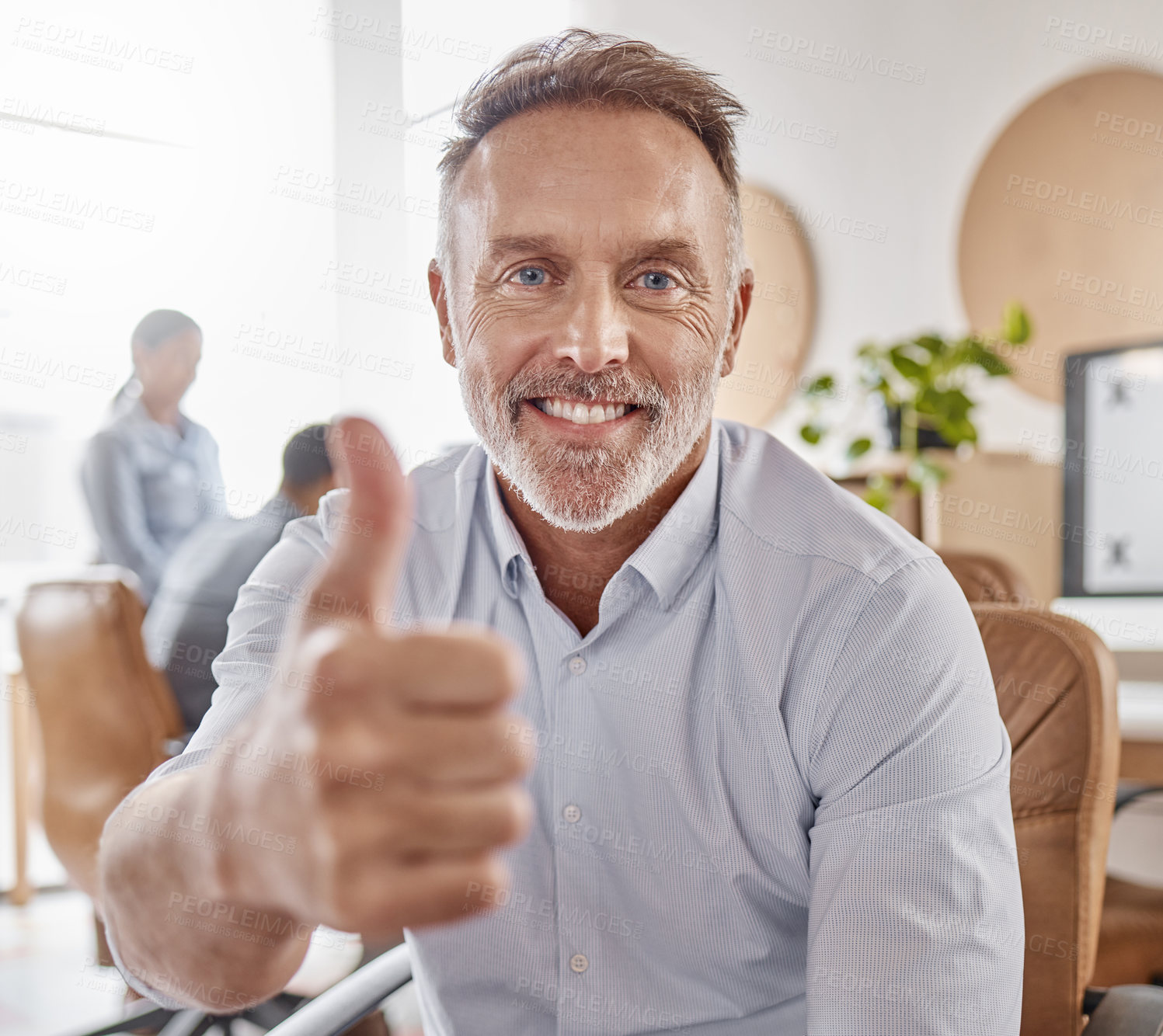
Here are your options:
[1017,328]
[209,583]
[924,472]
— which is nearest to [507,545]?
Answer: [209,583]

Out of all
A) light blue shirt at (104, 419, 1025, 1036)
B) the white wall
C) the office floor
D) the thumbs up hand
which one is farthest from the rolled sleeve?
the white wall

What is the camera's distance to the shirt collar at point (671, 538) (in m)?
0.94

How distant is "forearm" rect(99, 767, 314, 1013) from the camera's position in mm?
529

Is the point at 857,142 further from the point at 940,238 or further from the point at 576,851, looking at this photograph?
the point at 576,851

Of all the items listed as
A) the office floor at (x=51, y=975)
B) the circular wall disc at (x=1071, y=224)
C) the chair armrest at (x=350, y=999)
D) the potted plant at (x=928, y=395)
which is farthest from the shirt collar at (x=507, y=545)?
the circular wall disc at (x=1071, y=224)

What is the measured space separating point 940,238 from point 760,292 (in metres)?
0.53

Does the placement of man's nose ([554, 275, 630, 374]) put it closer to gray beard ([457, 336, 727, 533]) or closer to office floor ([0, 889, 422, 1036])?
gray beard ([457, 336, 727, 533])

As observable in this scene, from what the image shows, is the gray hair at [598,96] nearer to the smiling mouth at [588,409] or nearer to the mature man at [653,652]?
the mature man at [653,652]

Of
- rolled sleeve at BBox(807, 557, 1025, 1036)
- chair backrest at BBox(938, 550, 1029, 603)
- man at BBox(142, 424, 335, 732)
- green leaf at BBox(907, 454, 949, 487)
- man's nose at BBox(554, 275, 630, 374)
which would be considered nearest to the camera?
rolled sleeve at BBox(807, 557, 1025, 1036)

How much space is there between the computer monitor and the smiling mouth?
1424mm

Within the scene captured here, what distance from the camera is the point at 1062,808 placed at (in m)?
0.96

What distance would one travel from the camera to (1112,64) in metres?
2.29

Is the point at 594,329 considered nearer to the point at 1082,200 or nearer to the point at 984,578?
the point at 984,578

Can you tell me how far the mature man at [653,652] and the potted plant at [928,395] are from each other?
1.16 meters
